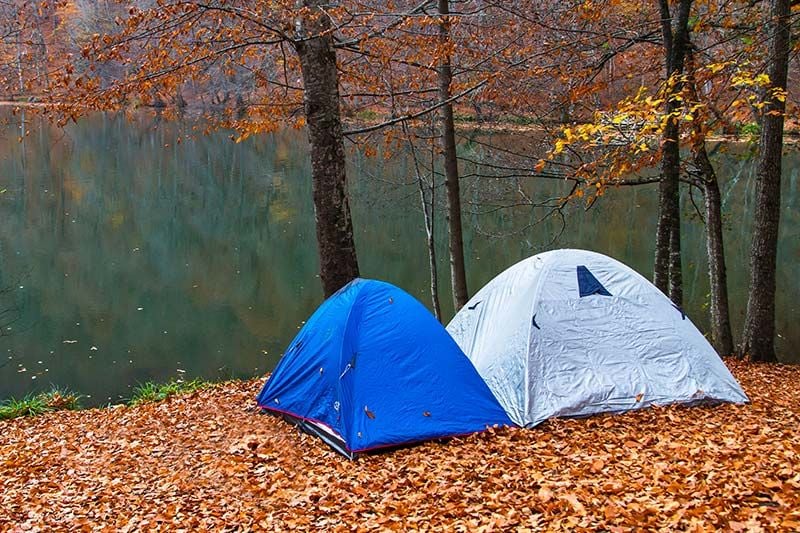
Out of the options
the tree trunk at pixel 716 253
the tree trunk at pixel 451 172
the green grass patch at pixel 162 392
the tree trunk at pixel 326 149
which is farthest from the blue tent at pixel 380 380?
the tree trunk at pixel 716 253

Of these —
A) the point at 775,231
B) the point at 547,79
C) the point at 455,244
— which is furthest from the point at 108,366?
the point at 775,231

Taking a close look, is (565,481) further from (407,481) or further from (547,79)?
(547,79)

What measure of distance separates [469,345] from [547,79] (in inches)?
159

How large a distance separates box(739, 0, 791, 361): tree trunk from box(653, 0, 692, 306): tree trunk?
89 centimetres

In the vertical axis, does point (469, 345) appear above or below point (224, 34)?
below

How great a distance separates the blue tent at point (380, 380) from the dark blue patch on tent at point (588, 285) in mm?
1375

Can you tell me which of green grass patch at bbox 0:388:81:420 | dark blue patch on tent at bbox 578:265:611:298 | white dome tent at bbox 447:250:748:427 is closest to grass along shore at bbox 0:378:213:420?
green grass patch at bbox 0:388:81:420

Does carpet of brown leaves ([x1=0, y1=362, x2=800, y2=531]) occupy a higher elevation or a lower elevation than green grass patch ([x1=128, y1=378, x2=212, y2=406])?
higher

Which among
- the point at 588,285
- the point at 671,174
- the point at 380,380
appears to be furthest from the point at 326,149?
the point at 671,174

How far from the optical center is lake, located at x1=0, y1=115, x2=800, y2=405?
1316cm

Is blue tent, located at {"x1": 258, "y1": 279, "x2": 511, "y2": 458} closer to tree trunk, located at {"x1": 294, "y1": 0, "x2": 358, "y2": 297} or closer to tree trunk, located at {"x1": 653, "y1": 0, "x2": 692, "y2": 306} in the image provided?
tree trunk, located at {"x1": 294, "y1": 0, "x2": 358, "y2": 297}

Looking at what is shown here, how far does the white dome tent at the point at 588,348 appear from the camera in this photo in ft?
20.4

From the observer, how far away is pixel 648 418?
19.5 feet

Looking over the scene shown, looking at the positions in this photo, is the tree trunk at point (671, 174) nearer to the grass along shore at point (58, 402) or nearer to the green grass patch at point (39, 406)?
the grass along shore at point (58, 402)
